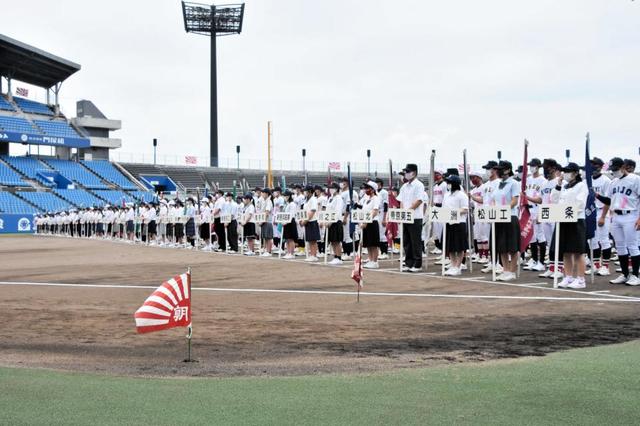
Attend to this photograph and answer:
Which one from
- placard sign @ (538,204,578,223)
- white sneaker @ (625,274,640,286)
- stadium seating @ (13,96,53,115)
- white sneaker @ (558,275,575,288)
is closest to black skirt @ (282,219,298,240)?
placard sign @ (538,204,578,223)

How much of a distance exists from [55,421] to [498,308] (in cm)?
742

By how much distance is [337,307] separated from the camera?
10.9 m

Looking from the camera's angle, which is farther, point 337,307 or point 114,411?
point 337,307

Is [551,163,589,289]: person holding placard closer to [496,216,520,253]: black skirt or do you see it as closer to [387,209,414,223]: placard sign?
[496,216,520,253]: black skirt

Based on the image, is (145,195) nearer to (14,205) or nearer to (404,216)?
(14,205)

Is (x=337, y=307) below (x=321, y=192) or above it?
below

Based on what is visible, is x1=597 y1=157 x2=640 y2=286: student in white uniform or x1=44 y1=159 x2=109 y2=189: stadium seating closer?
x1=597 y1=157 x2=640 y2=286: student in white uniform

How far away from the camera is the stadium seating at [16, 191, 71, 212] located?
66.2 m

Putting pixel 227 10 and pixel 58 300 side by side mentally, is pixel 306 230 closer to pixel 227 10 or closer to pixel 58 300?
pixel 58 300

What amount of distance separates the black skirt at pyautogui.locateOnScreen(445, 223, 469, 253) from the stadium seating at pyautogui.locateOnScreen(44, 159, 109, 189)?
63.5m

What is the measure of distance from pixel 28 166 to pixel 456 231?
64.4 m

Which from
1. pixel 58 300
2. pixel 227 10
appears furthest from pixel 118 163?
pixel 58 300

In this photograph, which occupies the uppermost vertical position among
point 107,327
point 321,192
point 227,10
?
point 227,10

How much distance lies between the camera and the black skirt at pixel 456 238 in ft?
53.3
